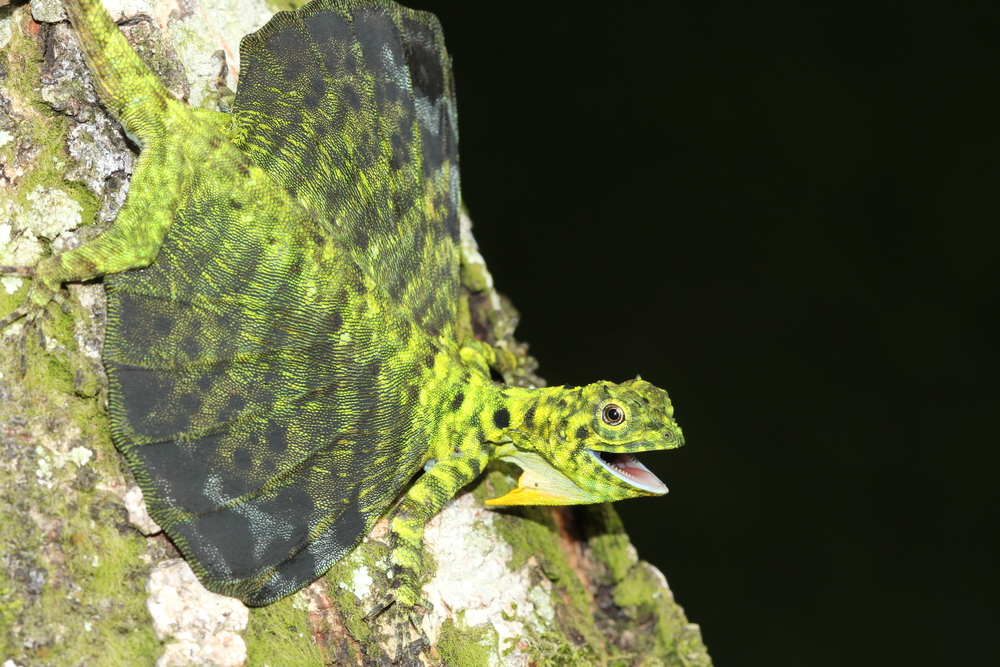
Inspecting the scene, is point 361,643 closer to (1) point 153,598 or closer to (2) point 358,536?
(2) point 358,536

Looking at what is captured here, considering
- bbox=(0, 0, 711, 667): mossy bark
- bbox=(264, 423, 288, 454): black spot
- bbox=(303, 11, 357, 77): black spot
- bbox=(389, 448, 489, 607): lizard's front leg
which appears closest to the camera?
bbox=(0, 0, 711, 667): mossy bark

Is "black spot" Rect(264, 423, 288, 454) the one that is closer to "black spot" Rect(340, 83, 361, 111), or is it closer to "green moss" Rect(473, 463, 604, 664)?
"green moss" Rect(473, 463, 604, 664)

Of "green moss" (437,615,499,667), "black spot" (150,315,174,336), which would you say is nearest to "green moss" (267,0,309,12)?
"black spot" (150,315,174,336)

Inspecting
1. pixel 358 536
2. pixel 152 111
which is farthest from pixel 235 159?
pixel 358 536

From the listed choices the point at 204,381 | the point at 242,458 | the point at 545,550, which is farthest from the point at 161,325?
the point at 545,550

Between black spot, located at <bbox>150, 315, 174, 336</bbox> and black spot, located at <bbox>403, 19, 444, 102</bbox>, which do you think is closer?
black spot, located at <bbox>150, 315, 174, 336</bbox>

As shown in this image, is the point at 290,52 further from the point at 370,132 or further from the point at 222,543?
the point at 222,543
